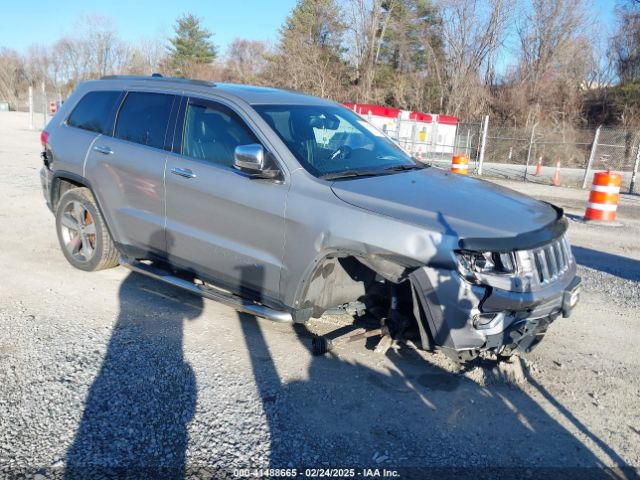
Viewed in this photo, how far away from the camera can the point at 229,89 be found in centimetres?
457

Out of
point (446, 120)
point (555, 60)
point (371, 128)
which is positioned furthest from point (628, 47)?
point (371, 128)

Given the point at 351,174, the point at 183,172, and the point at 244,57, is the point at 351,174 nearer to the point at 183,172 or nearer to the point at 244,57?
the point at 183,172

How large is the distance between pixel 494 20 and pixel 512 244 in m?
42.7

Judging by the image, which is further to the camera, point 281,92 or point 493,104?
point 493,104

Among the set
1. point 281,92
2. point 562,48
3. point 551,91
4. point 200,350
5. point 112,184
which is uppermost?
point 562,48

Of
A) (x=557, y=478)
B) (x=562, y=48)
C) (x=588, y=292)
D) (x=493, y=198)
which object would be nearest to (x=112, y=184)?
(x=493, y=198)

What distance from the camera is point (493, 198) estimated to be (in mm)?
3928

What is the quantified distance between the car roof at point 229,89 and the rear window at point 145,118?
127mm

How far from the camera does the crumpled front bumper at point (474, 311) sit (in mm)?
3242

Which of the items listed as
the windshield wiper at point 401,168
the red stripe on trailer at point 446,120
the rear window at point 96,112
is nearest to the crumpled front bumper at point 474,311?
the windshield wiper at point 401,168

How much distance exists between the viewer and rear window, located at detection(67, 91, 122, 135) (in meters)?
5.26

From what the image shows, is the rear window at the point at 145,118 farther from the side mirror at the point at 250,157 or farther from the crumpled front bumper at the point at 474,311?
the crumpled front bumper at the point at 474,311

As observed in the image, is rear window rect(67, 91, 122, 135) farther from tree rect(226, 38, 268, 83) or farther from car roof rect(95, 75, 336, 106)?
tree rect(226, 38, 268, 83)

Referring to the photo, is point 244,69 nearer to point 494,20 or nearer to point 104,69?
point 104,69
